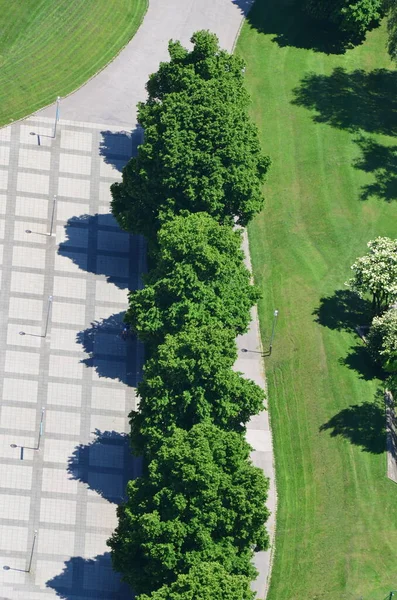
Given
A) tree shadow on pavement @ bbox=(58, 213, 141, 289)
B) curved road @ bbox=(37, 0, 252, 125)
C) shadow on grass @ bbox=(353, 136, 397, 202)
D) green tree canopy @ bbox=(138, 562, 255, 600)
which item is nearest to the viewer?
green tree canopy @ bbox=(138, 562, 255, 600)

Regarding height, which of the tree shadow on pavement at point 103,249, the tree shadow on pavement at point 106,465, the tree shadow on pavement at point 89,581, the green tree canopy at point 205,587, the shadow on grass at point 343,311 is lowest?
the green tree canopy at point 205,587

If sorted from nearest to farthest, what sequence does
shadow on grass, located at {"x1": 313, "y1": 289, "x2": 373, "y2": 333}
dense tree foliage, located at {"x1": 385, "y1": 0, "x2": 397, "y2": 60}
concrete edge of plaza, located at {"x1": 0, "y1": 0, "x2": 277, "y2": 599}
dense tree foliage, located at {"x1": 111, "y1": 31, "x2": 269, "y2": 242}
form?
concrete edge of plaza, located at {"x1": 0, "y1": 0, "x2": 277, "y2": 599}, dense tree foliage, located at {"x1": 111, "y1": 31, "x2": 269, "y2": 242}, shadow on grass, located at {"x1": 313, "y1": 289, "x2": 373, "y2": 333}, dense tree foliage, located at {"x1": 385, "y1": 0, "x2": 397, "y2": 60}

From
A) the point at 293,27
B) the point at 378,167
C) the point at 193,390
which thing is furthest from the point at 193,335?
the point at 293,27

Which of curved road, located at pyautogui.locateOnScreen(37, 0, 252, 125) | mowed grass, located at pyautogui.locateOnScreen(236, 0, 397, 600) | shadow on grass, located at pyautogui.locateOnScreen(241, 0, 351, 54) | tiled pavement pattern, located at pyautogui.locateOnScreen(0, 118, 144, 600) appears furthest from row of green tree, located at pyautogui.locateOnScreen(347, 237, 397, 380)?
shadow on grass, located at pyautogui.locateOnScreen(241, 0, 351, 54)

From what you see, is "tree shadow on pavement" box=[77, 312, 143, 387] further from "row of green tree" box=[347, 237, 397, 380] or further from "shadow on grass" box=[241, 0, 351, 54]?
"shadow on grass" box=[241, 0, 351, 54]

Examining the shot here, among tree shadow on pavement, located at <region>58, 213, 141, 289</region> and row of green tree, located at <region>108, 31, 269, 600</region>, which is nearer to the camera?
row of green tree, located at <region>108, 31, 269, 600</region>

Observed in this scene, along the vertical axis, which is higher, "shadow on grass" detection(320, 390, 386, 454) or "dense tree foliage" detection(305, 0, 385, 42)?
"dense tree foliage" detection(305, 0, 385, 42)

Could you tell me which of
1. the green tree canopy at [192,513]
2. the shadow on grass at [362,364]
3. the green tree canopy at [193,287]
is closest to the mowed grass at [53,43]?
the green tree canopy at [193,287]

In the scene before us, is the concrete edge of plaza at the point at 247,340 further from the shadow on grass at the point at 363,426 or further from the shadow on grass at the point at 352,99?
the shadow on grass at the point at 352,99
